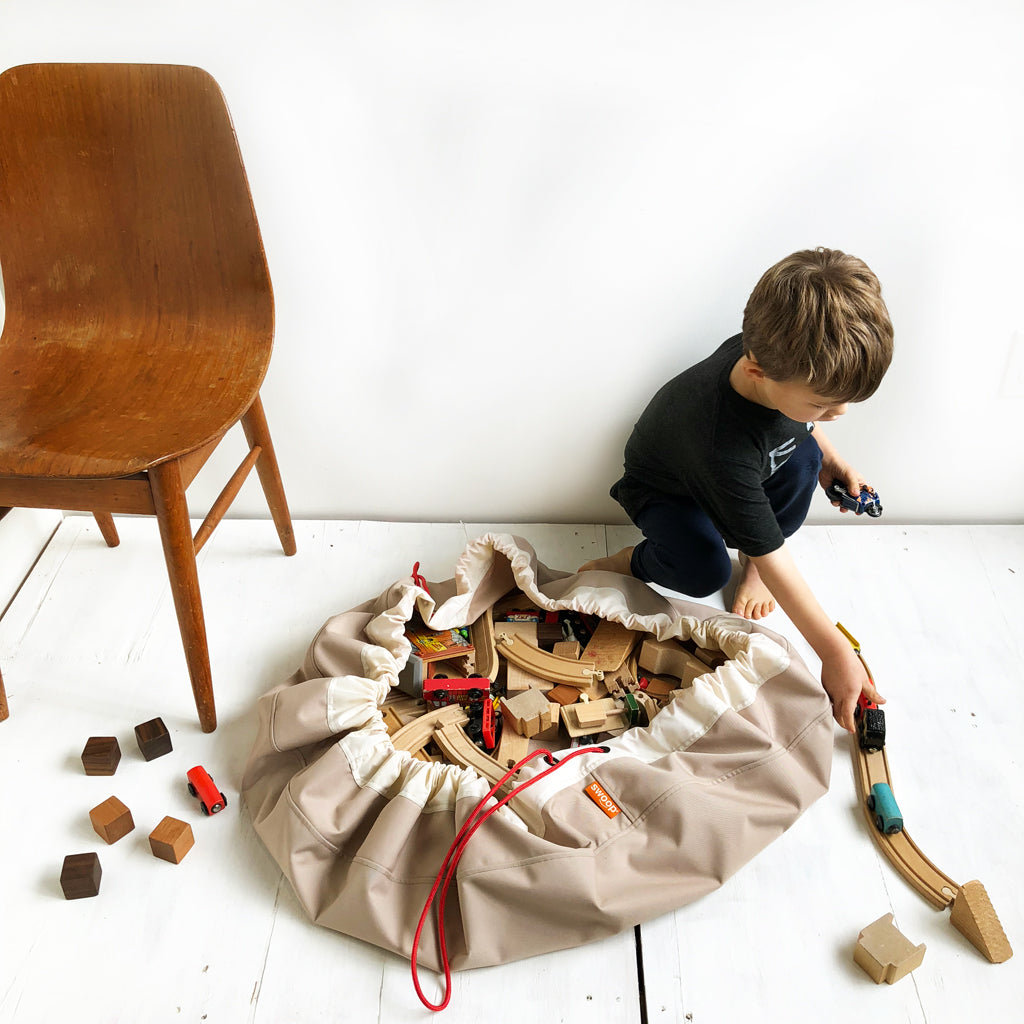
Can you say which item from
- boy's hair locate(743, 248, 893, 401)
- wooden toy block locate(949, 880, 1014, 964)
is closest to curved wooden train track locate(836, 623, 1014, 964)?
wooden toy block locate(949, 880, 1014, 964)

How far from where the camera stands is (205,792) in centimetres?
120

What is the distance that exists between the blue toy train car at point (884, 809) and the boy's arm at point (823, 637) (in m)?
0.10

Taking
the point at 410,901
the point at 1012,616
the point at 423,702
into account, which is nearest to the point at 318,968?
the point at 410,901

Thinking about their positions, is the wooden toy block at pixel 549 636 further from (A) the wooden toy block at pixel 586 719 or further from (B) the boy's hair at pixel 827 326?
(B) the boy's hair at pixel 827 326

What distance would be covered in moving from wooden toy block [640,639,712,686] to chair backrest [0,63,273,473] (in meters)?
0.72

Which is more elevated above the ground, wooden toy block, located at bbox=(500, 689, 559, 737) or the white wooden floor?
wooden toy block, located at bbox=(500, 689, 559, 737)

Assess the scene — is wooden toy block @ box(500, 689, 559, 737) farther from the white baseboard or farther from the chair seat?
the white baseboard

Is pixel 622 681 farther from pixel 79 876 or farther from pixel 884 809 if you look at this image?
pixel 79 876

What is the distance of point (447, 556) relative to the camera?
1.63 metres

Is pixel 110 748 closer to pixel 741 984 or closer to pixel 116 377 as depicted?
pixel 116 377

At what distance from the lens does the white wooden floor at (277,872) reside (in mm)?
1026

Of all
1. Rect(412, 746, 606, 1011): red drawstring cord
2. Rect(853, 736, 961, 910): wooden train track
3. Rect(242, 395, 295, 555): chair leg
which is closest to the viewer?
Rect(412, 746, 606, 1011): red drawstring cord

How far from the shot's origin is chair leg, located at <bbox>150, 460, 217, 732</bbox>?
3.64ft

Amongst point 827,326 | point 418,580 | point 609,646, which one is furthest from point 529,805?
point 827,326
